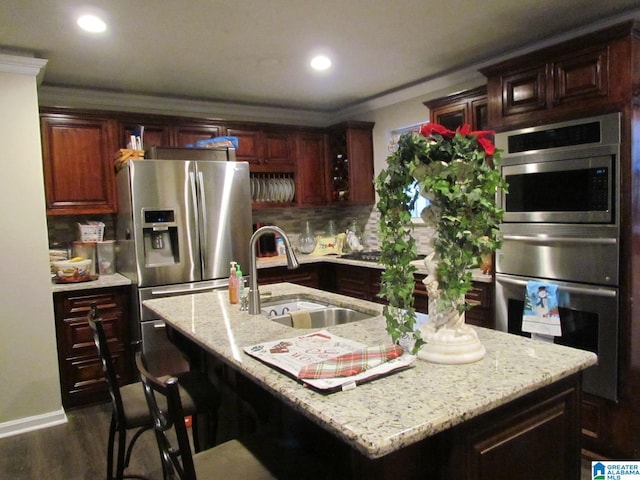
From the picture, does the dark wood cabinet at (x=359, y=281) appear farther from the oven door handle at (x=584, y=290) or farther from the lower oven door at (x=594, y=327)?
the lower oven door at (x=594, y=327)

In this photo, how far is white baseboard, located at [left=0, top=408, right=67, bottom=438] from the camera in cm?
295

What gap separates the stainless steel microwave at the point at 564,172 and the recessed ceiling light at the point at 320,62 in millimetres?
1337

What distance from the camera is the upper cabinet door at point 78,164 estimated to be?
3430 millimetres

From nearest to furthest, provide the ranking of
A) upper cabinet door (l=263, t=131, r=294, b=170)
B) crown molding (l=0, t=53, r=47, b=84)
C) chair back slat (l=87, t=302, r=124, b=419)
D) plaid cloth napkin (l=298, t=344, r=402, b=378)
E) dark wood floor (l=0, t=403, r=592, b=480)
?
plaid cloth napkin (l=298, t=344, r=402, b=378) → chair back slat (l=87, t=302, r=124, b=419) → dark wood floor (l=0, t=403, r=592, b=480) → crown molding (l=0, t=53, r=47, b=84) → upper cabinet door (l=263, t=131, r=294, b=170)

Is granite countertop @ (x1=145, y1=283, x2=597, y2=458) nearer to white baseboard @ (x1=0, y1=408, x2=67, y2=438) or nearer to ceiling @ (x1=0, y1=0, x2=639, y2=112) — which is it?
ceiling @ (x1=0, y1=0, x2=639, y2=112)

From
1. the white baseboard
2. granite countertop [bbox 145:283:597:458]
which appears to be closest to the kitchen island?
granite countertop [bbox 145:283:597:458]

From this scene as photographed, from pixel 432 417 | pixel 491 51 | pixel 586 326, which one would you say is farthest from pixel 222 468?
pixel 491 51

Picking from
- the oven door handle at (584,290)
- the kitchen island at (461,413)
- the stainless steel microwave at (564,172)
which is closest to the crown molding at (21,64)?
the kitchen island at (461,413)

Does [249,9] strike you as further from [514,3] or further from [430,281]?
[430,281]

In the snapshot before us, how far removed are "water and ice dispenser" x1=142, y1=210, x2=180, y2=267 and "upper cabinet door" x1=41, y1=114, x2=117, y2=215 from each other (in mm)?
521

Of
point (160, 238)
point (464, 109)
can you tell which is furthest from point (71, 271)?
point (464, 109)

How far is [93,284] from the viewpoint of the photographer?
10.8 ft

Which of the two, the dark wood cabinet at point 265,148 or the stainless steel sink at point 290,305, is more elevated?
the dark wood cabinet at point 265,148

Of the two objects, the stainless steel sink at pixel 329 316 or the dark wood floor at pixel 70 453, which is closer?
the stainless steel sink at pixel 329 316
